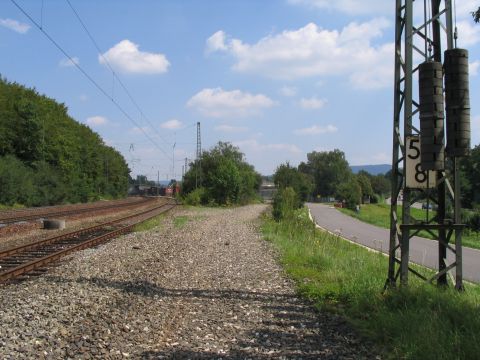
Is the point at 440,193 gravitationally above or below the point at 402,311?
above

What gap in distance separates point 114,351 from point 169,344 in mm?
714

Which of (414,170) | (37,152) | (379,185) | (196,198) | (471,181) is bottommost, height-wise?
(196,198)

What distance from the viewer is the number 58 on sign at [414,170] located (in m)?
8.47

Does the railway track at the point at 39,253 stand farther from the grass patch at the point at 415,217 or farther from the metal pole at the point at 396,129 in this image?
the grass patch at the point at 415,217

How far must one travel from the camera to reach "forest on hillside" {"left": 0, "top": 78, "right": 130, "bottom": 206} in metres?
48.6

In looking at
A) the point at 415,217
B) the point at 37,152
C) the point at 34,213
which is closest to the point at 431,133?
the point at 34,213

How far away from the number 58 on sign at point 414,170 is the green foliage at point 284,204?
73.8 ft

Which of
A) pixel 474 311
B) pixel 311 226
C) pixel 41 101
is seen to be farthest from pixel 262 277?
pixel 41 101

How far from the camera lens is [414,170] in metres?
8.50

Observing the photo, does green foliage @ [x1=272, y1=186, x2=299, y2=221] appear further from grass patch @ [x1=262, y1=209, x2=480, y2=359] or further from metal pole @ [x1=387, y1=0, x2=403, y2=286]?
metal pole @ [x1=387, y1=0, x2=403, y2=286]

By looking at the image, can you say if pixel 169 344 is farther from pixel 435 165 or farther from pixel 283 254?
pixel 283 254

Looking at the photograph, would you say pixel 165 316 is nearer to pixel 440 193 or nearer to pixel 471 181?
pixel 440 193

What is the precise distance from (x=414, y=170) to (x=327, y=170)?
17606cm

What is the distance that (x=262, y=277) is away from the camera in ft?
37.4
